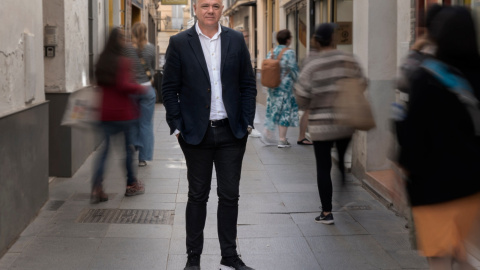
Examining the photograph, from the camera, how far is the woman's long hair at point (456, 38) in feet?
11.1

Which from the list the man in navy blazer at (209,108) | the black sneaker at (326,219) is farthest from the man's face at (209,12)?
the black sneaker at (326,219)

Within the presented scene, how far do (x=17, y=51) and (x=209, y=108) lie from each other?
2313 mm

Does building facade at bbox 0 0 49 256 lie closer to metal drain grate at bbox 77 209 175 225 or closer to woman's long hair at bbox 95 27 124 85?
metal drain grate at bbox 77 209 175 225

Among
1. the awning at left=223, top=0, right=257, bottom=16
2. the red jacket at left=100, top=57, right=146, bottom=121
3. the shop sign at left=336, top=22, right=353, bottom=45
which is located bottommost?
the red jacket at left=100, top=57, right=146, bottom=121

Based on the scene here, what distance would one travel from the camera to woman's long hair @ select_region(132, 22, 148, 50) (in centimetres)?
962

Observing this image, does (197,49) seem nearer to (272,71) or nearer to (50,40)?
(50,40)

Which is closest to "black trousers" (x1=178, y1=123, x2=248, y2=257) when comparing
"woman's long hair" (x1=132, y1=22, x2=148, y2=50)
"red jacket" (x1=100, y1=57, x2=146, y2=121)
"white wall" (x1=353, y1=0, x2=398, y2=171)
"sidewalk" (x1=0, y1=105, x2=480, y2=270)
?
"sidewalk" (x1=0, y1=105, x2=480, y2=270)

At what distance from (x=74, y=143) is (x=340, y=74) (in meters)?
4.37

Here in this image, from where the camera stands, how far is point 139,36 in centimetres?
964

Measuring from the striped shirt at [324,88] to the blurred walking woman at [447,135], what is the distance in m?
2.36

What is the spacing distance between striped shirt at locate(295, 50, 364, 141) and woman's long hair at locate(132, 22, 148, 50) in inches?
156

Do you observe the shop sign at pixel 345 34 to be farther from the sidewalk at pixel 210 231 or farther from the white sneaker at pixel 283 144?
the sidewalk at pixel 210 231

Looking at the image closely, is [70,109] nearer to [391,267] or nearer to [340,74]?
[340,74]

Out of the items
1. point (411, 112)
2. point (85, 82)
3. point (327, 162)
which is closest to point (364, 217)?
point (327, 162)
